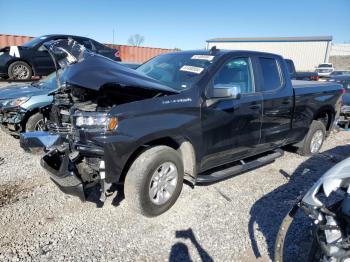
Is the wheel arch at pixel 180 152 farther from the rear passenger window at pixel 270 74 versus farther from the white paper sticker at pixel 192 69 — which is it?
the rear passenger window at pixel 270 74

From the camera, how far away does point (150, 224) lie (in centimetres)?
351

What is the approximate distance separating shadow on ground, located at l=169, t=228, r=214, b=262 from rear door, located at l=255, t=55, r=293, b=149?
6.91 feet

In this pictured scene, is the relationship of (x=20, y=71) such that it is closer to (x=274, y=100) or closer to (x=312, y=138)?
(x=274, y=100)

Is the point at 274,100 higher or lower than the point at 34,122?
higher

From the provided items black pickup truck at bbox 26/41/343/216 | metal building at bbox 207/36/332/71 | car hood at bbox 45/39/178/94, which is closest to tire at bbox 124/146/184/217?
black pickup truck at bbox 26/41/343/216

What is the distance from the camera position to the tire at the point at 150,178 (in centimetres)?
332

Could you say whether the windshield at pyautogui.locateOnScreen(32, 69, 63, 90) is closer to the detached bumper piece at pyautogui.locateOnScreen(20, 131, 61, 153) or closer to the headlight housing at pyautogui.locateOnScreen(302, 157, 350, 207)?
the detached bumper piece at pyautogui.locateOnScreen(20, 131, 61, 153)

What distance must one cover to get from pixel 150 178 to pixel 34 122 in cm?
338

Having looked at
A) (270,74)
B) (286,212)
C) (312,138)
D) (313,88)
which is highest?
(270,74)

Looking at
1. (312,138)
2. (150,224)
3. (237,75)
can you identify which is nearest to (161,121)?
(150,224)

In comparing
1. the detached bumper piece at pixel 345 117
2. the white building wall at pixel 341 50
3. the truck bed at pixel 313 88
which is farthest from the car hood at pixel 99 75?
the white building wall at pixel 341 50

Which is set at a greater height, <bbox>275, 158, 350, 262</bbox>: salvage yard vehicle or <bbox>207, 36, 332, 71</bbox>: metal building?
<bbox>207, 36, 332, 71</bbox>: metal building

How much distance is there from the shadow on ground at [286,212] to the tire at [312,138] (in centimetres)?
32

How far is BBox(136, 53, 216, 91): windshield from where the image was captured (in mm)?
3938
